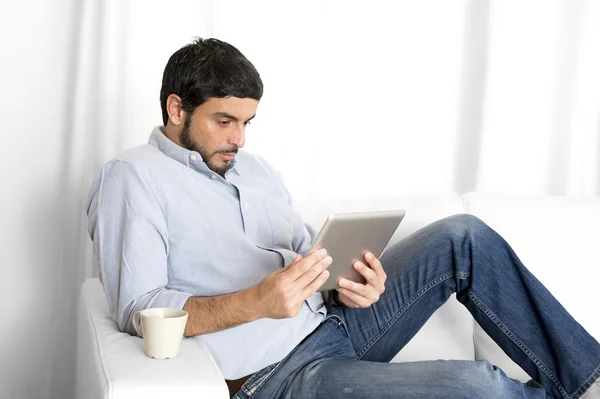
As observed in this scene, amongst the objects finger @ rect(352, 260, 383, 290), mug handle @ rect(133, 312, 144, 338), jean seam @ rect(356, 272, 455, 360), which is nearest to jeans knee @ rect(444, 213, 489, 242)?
jean seam @ rect(356, 272, 455, 360)

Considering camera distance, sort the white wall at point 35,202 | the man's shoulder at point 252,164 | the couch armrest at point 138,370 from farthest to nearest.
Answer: the white wall at point 35,202
the man's shoulder at point 252,164
the couch armrest at point 138,370

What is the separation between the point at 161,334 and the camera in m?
1.29

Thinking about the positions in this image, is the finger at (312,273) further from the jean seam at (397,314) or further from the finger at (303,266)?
the jean seam at (397,314)

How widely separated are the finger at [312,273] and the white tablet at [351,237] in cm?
4

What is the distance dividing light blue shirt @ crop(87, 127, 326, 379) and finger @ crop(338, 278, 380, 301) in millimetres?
125

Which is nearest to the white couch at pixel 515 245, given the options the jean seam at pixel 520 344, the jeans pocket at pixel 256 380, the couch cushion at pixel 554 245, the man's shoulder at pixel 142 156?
the couch cushion at pixel 554 245

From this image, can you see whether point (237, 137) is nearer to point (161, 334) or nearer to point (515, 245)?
point (161, 334)

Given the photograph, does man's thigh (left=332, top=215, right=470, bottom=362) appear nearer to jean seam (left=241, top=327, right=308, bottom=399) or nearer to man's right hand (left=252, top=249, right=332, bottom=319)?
jean seam (left=241, top=327, right=308, bottom=399)

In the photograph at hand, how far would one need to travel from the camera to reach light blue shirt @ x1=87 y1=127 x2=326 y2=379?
59.6 inches

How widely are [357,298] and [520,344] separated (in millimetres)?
384

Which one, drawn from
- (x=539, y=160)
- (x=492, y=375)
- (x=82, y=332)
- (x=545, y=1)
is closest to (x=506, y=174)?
(x=539, y=160)

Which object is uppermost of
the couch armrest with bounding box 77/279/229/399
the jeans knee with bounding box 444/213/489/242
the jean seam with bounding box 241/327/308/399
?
the jeans knee with bounding box 444/213/489/242

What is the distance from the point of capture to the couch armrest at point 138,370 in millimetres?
1182

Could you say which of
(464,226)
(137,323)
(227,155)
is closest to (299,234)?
(227,155)
